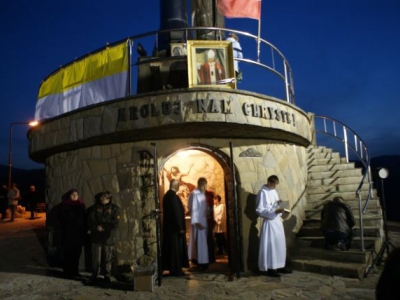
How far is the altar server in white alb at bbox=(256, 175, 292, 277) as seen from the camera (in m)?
6.80

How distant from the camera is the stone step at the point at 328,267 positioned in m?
6.40

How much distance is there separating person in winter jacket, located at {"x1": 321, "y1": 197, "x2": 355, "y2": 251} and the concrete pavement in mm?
711

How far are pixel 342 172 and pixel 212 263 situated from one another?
440 centimetres

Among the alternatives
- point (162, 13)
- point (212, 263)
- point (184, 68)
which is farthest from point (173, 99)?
point (162, 13)

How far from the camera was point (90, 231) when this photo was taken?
6.64m

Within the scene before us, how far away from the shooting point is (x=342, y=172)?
10.0 m

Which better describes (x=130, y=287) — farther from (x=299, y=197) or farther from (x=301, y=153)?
(x=301, y=153)

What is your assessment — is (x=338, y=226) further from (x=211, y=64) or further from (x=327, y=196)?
(x=211, y=64)

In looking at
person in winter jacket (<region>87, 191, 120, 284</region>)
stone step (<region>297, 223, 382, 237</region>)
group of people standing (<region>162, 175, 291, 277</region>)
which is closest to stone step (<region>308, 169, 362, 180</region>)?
stone step (<region>297, 223, 382, 237</region>)

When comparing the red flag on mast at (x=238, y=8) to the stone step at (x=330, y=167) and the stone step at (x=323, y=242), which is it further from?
the stone step at (x=323, y=242)

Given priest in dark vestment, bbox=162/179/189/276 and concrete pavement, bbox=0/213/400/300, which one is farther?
priest in dark vestment, bbox=162/179/189/276

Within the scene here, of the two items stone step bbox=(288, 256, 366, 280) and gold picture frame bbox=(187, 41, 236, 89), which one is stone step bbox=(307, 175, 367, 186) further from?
gold picture frame bbox=(187, 41, 236, 89)

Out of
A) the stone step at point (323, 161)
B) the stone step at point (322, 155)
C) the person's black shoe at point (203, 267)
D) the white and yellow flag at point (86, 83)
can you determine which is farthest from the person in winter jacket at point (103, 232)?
the stone step at point (322, 155)

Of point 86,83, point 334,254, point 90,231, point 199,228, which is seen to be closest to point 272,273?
point 334,254
